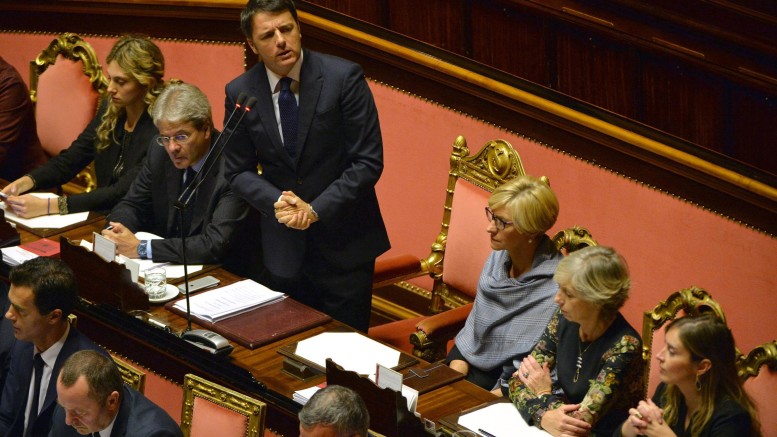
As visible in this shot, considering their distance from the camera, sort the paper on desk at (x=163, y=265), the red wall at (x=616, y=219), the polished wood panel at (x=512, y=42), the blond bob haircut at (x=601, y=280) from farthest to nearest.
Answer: the polished wood panel at (x=512, y=42)
the paper on desk at (x=163, y=265)
the red wall at (x=616, y=219)
the blond bob haircut at (x=601, y=280)

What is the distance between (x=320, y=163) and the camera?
3773 mm

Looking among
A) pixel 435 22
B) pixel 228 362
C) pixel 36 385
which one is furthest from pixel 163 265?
pixel 435 22

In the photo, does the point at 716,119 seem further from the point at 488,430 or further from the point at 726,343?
the point at 488,430

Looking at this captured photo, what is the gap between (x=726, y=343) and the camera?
2844 mm

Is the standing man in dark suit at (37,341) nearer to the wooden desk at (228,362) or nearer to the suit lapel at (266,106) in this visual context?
the wooden desk at (228,362)

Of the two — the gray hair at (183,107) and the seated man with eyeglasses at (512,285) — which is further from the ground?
the gray hair at (183,107)

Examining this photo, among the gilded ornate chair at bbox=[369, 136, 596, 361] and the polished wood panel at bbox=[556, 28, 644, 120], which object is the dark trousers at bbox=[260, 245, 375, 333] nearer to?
the gilded ornate chair at bbox=[369, 136, 596, 361]

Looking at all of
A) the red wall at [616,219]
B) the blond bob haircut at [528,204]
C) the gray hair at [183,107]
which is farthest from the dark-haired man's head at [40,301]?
the red wall at [616,219]

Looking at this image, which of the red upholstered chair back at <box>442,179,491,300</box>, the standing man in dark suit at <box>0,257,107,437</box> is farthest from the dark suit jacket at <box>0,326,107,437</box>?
the red upholstered chair back at <box>442,179,491,300</box>

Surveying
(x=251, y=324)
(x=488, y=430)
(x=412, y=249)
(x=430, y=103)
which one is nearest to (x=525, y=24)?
(x=430, y=103)

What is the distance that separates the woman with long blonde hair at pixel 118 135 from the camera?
439cm

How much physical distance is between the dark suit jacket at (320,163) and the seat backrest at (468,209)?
0.31m

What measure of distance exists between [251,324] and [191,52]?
234 centimetres

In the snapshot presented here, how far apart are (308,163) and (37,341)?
978 millimetres
